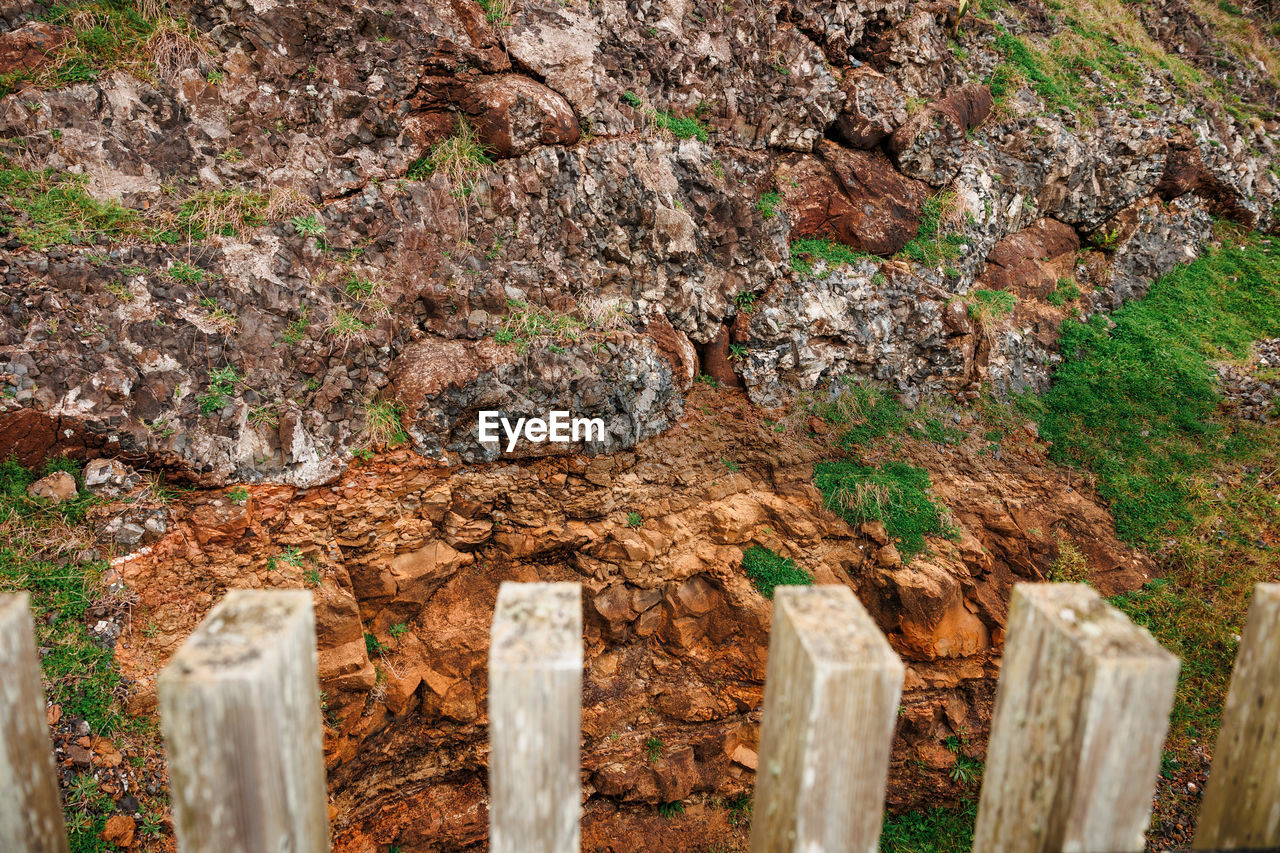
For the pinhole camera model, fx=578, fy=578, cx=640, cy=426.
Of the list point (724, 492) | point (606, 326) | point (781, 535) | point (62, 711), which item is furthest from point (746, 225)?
point (62, 711)

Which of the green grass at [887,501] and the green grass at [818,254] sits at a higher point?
the green grass at [818,254]

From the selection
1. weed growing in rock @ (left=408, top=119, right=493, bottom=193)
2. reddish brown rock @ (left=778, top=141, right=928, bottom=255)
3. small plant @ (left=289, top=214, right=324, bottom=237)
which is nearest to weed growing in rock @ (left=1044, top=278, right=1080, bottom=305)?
reddish brown rock @ (left=778, top=141, right=928, bottom=255)

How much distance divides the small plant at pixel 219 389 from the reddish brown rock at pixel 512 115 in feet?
9.06

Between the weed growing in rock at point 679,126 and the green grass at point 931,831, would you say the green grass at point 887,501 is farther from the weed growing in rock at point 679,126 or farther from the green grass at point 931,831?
the weed growing in rock at point 679,126

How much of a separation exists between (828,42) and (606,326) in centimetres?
464

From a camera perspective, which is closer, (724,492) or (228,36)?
(228,36)

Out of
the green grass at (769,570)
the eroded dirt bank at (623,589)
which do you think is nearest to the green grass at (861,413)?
the eroded dirt bank at (623,589)

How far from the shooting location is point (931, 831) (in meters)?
4.84

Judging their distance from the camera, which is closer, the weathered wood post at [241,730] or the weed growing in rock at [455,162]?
the weathered wood post at [241,730]

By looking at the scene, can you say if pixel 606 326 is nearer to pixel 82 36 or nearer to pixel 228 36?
pixel 228 36

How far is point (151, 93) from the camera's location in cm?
423

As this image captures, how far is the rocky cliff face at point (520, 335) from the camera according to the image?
12.6 ft

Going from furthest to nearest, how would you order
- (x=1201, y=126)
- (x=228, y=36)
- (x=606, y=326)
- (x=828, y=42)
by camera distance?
(x=1201, y=126), (x=828, y=42), (x=606, y=326), (x=228, y=36)

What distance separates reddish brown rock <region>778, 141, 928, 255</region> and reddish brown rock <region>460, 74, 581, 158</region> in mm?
2576
